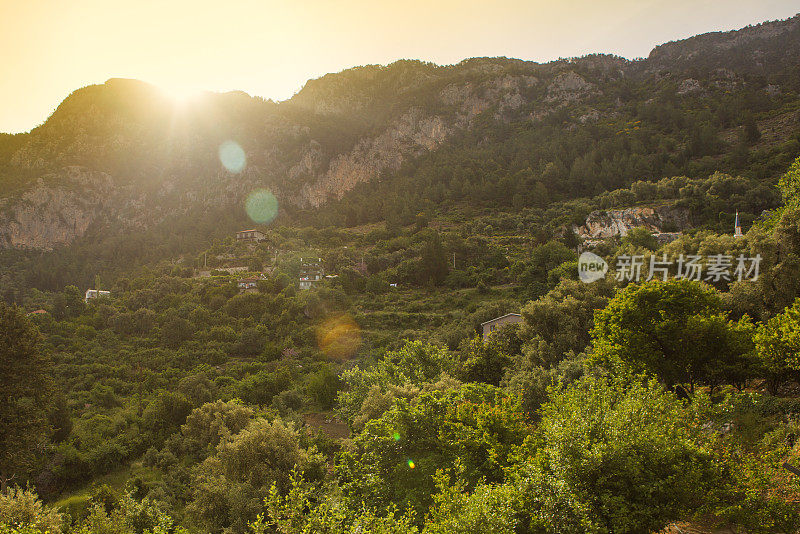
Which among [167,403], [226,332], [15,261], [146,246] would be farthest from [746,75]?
[15,261]

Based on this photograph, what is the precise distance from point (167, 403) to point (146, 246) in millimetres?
92602

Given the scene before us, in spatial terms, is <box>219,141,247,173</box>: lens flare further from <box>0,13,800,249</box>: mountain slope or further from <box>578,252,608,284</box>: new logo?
<box>578,252,608,284</box>: new logo

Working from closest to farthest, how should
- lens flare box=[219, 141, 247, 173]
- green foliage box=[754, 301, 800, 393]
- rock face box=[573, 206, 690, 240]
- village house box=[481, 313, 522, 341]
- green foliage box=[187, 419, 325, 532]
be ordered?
1. green foliage box=[754, 301, 800, 393]
2. green foliage box=[187, 419, 325, 532]
3. village house box=[481, 313, 522, 341]
4. rock face box=[573, 206, 690, 240]
5. lens flare box=[219, 141, 247, 173]

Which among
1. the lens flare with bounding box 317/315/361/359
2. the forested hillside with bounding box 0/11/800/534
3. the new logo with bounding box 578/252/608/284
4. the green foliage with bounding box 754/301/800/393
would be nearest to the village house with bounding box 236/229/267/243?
the forested hillside with bounding box 0/11/800/534

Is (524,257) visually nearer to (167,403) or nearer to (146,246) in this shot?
(167,403)

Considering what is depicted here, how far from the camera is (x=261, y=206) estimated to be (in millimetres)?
128625

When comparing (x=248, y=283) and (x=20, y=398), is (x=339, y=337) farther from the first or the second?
(x=20, y=398)

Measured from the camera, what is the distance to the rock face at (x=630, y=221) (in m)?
67.4

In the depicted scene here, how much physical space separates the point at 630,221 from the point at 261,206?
9976 cm

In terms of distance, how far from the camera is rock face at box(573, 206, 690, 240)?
67363 mm

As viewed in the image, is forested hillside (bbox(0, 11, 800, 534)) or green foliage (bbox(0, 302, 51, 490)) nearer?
forested hillside (bbox(0, 11, 800, 534))

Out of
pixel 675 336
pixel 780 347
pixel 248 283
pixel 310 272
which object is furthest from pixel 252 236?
pixel 780 347

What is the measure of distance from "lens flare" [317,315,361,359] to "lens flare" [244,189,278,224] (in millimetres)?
73381

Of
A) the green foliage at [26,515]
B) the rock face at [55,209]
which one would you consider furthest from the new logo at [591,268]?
the rock face at [55,209]
